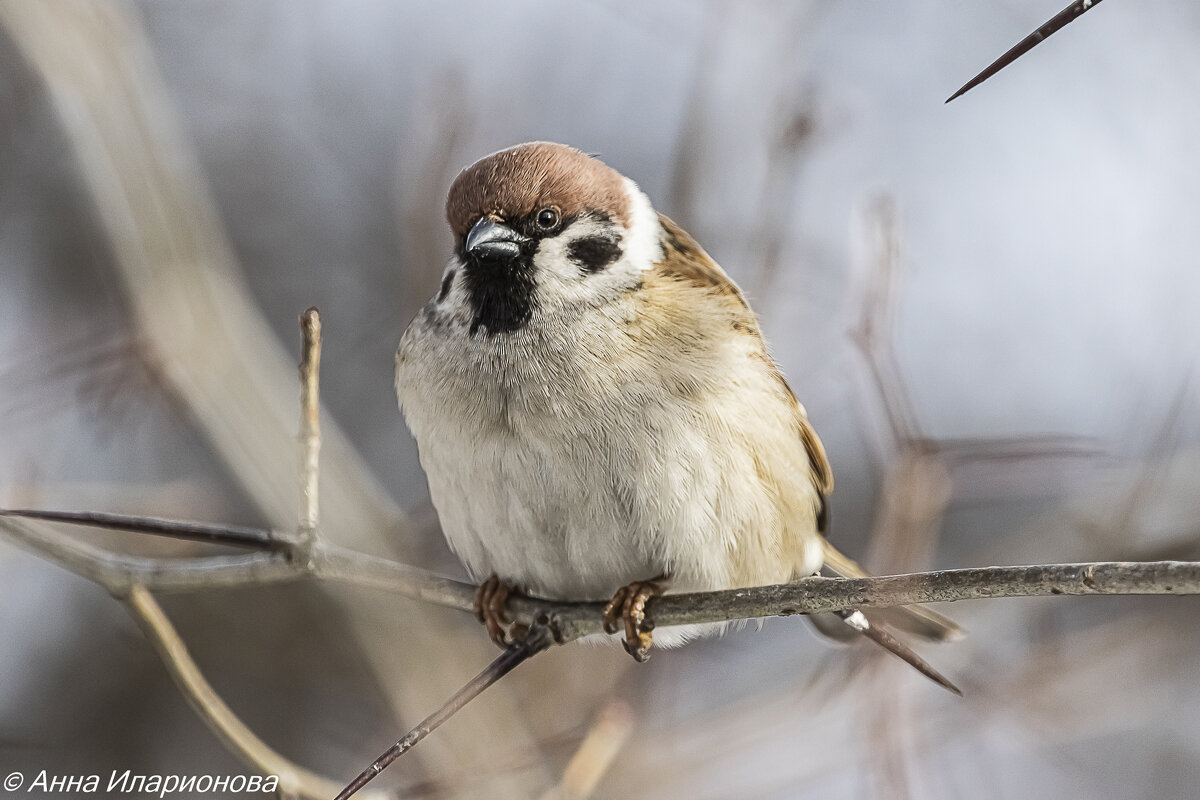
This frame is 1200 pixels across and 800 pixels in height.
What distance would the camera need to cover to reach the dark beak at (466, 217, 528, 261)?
3.05 metres

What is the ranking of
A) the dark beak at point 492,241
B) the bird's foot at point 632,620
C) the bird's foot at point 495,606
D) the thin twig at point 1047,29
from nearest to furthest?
the thin twig at point 1047,29
the bird's foot at point 632,620
the dark beak at point 492,241
the bird's foot at point 495,606

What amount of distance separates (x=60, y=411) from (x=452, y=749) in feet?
6.93

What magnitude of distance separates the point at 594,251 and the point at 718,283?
420 mm

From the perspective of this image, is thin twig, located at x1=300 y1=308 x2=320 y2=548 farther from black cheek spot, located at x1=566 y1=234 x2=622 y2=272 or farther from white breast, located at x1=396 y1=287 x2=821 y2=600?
black cheek spot, located at x1=566 y1=234 x2=622 y2=272

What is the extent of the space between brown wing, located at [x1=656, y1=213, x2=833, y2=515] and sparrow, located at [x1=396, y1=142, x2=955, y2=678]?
0.05 feet

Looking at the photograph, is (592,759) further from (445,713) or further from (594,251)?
(594,251)

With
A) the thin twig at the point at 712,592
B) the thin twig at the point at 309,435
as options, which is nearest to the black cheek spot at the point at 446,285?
the thin twig at the point at 712,592

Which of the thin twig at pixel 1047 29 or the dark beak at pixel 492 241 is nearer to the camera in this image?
the thin twig at pixel 1047 29

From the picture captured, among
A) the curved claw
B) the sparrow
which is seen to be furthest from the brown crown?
the curved claw

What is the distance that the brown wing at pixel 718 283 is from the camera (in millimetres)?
3318

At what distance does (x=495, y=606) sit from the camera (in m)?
3.17

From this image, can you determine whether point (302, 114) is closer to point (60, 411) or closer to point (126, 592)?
point (60, 411)

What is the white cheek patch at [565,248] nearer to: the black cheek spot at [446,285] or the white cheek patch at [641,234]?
the white cheek patch at [641,234]

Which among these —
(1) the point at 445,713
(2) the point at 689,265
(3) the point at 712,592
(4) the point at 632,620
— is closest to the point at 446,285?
(2) the point at 689,265
